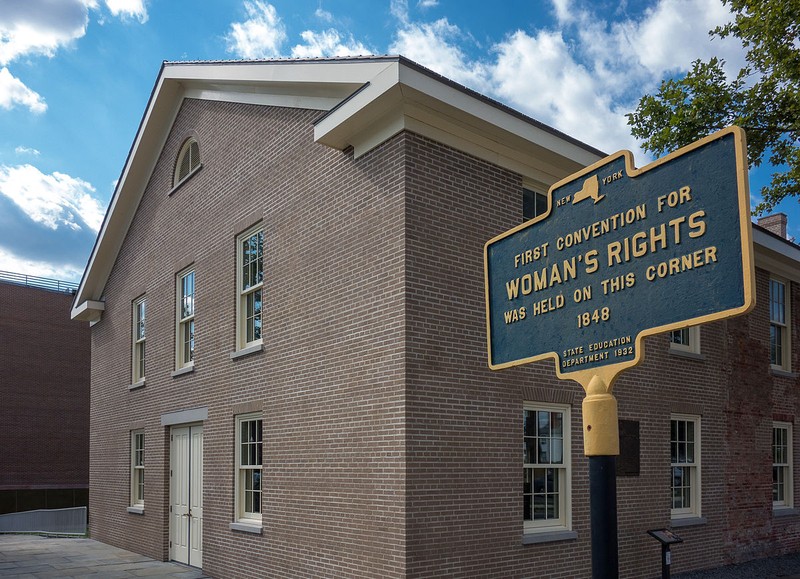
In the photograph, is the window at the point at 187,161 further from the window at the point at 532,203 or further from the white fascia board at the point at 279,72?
the window at the point at 532,203

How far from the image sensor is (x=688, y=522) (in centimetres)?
1347

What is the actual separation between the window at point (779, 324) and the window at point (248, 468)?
1131cm

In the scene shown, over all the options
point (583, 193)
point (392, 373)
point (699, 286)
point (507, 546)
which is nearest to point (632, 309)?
point (699, 286)

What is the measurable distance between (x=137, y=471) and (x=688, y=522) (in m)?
12.1

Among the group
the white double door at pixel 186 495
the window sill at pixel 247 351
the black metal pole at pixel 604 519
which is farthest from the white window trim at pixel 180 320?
the black metal pole at pixel 604 519

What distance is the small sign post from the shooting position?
4145 millimetres

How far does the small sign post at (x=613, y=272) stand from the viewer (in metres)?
4.14

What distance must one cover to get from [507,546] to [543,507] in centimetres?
114

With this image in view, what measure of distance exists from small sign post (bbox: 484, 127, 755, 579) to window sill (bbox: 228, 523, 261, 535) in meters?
7.96

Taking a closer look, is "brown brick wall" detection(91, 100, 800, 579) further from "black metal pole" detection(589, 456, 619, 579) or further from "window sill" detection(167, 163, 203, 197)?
"black metal pole" detection(589, 456, 619, 579)

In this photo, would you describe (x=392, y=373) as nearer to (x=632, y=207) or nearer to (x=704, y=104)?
(x=632, y=207)

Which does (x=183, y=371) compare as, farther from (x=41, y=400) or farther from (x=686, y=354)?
(x=41, y=400)

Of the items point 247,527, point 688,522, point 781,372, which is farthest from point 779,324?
point 247,527

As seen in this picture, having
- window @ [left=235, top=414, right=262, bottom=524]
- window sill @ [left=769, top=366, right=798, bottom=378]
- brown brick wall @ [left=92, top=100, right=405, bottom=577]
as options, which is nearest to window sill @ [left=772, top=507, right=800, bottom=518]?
window sill @ [left=769, top=366, right=798, bottom=378]
